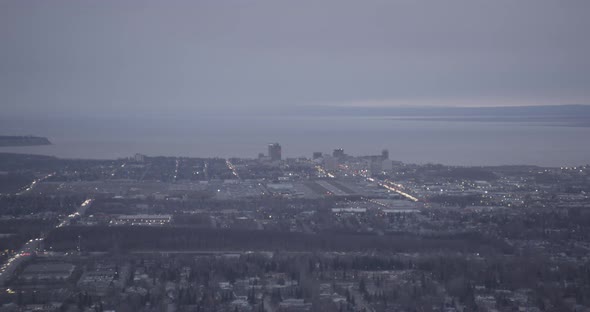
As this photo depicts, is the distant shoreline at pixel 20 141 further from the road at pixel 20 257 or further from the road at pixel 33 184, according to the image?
the road at pixel 20 257

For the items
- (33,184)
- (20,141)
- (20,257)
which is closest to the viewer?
(20,257)

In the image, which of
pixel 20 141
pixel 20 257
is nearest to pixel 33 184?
pixel 20 257

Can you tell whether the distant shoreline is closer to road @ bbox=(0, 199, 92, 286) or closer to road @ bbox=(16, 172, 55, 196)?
road @ bbox=(16, 172, 55, 196)

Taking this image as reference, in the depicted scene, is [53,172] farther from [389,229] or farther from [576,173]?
[576,173]

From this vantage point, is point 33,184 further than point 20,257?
Yes

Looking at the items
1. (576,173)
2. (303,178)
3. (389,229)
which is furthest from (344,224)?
(576,173)

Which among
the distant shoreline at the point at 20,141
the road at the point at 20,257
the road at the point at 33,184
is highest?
the distant shoreline at the point at 20,141

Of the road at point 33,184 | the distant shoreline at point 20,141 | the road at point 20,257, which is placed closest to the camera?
the road at point 20,257

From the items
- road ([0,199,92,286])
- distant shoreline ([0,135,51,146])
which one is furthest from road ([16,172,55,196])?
distant shoreline ([0,135,51,146])

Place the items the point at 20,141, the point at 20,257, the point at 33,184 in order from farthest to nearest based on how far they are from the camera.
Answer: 1. the point at 20,141
2. the point at 33,184
3. the point at 20,257

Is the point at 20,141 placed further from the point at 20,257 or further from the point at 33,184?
the point at 20,257

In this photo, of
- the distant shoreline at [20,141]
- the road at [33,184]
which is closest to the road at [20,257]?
the road at [33,184]

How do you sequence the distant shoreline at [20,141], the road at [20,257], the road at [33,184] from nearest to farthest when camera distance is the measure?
→ the road at [20,257] → the road at [33,184] → the distant shoreline at [20,141]
